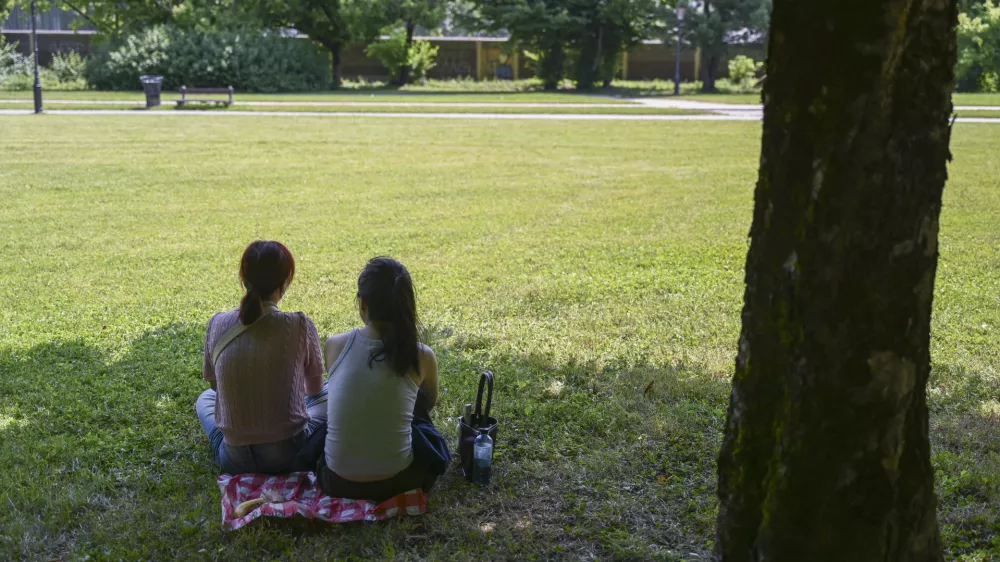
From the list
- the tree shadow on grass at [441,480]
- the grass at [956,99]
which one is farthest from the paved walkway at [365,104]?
the tree shadow on grass at [441,480]

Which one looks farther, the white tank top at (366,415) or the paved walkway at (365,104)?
the paved walkway at (365,104)

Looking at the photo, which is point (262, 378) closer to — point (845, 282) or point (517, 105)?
point (845, 282)

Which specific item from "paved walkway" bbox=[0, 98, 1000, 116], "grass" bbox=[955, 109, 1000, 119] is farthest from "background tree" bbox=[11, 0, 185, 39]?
"grass" bbox=[955, 109, 1000, 119]

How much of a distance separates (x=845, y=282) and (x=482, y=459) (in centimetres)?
195

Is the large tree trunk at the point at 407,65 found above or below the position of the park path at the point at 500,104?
above

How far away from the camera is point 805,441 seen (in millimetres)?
2639

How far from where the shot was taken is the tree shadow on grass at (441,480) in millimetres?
3525

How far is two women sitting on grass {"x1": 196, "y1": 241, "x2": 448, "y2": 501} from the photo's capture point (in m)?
3.58

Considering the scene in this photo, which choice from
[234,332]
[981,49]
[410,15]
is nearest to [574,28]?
[410,15]

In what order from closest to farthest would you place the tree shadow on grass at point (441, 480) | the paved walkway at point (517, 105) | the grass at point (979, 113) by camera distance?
the tree shadow on grass at point (441, 480)
the grass at point (979, 113)
the paved walkway at point (517, 105)

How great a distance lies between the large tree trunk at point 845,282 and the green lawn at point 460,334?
3.11 ft

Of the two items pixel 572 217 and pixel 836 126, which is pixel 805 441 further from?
pixel 572 217

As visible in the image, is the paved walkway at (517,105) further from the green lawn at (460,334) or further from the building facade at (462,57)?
the building facade at (462,57)

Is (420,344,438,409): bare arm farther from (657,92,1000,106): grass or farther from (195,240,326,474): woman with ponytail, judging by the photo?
(657,92,1000,106): grass
